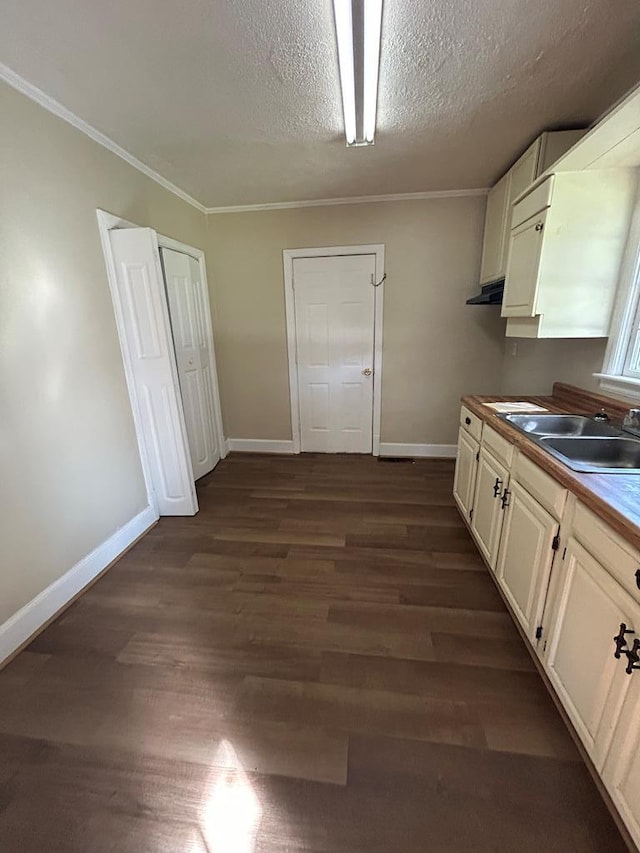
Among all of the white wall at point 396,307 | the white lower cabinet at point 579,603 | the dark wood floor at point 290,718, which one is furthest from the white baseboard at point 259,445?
the white lower cabinet at point 579,603

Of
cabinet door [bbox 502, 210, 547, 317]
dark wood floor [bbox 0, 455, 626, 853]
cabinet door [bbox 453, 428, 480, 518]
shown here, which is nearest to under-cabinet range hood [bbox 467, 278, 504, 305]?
cabinet door [bbox 502, 210, 547, 317]

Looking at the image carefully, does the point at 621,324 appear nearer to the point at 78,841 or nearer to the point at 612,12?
the point at 612,12

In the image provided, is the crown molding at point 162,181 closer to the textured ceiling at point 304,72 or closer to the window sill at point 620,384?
the textured ceiling at point 304,72

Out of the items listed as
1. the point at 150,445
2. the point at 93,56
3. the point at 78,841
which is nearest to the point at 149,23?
the point at 93,56

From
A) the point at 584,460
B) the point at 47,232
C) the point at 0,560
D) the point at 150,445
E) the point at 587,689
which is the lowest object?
the point at 587,689

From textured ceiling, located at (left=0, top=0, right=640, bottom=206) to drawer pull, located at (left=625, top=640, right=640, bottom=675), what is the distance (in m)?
2.12

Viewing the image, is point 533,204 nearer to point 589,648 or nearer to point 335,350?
point 335,350

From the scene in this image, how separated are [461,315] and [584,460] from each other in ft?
6.75

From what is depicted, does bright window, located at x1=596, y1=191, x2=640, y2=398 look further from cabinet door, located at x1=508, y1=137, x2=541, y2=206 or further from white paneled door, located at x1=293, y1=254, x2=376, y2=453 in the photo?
white paneled door, located at x1=293, y1=254, x2=376, y2=453

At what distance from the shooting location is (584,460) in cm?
170

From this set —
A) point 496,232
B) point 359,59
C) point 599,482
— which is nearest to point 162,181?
point 359,59

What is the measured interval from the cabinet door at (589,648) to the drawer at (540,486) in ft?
0.46

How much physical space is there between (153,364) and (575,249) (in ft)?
8.73

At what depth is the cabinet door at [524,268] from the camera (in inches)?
78.8
